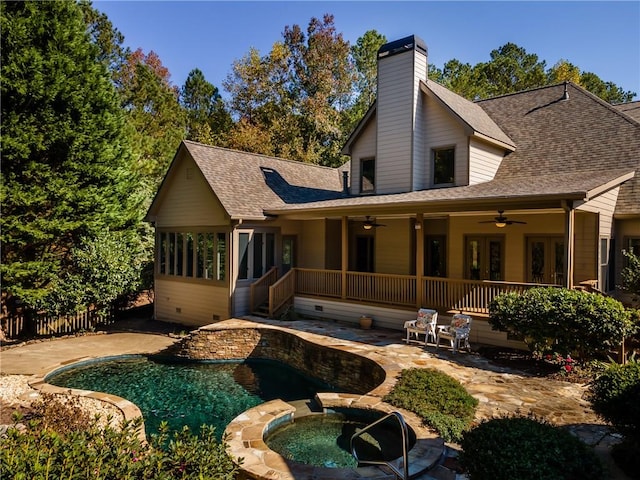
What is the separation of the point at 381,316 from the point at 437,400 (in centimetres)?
663

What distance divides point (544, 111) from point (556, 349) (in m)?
11.2

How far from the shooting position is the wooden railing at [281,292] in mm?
15547

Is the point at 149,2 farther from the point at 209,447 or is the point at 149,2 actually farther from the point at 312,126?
the point at 312,126

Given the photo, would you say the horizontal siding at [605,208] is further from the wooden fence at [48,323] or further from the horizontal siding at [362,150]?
the wooden fence at [48,323]

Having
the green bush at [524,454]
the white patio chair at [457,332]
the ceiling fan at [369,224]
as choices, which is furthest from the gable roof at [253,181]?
the green bush at [524,454]

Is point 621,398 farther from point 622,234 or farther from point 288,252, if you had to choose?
point 288,252

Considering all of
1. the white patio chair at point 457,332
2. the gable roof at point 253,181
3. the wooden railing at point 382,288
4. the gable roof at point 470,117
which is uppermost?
the gable roof at point 470,117

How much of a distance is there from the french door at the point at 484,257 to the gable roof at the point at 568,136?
2582 millimetres

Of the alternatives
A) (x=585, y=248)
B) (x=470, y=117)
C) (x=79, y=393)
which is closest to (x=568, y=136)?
(x=470, y=117)

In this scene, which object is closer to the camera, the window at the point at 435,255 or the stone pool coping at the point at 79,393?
the stone pool coping at the point at 79,393

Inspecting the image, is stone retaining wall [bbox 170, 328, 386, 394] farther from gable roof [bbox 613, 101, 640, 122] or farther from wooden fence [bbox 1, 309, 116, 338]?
gable roof [bbox 613, 101, 640, 122]

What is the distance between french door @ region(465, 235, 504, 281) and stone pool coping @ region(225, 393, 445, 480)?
8.19m

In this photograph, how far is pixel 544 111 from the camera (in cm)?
1692

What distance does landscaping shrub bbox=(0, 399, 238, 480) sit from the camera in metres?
3.59
